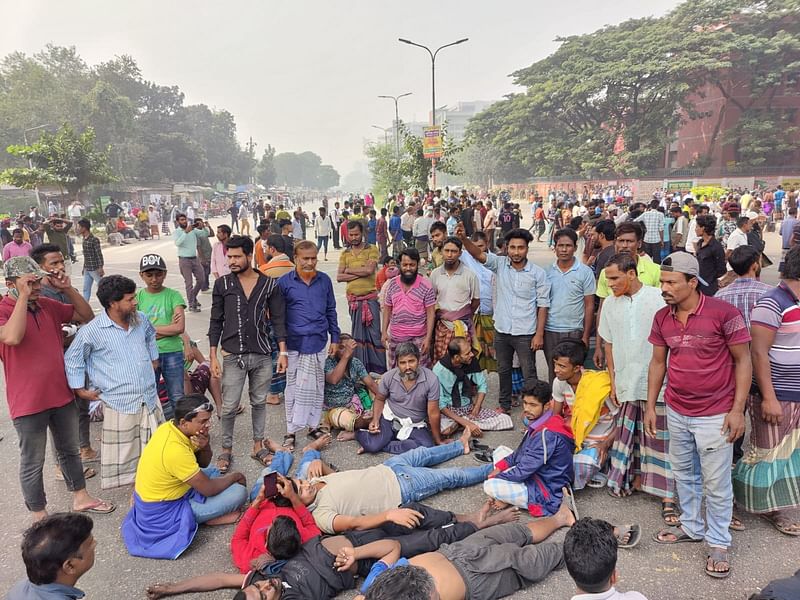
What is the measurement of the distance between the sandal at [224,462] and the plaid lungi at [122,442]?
25.2 inches

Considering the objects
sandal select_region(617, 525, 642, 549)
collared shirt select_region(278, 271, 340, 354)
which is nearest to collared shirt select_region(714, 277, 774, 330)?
sandal select_region(617, 525, 642, 549)

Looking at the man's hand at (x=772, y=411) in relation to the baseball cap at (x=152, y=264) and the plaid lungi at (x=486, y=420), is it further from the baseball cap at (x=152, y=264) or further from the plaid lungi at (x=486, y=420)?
the baseball cap at (x=152, y=264)

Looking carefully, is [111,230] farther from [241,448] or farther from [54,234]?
[241,448]

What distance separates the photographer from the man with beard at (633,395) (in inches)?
140

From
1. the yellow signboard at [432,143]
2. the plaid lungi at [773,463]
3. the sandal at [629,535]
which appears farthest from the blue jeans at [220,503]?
the yellow signboard at [432,143]

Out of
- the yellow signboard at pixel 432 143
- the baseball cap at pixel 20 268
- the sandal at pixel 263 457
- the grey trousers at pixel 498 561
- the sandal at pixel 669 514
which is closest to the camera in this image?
the grey trousers at pixel 498 561

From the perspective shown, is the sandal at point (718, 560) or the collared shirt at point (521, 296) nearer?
the sandal at point (718, 560)

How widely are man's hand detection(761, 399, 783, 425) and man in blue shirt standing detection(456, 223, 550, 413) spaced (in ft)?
6.21

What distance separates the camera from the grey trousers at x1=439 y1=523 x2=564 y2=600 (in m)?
2.79

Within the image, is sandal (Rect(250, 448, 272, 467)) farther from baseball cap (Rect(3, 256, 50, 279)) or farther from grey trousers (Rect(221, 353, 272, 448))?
baseball cap (Rect(3, 256, 50, 279))

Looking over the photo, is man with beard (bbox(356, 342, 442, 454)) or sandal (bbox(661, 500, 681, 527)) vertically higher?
man with beard (bbox(356, 342, 442, 454))

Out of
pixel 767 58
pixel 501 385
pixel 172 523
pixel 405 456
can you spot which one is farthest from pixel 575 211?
pixel 767 58

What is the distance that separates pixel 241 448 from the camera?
15.4ft

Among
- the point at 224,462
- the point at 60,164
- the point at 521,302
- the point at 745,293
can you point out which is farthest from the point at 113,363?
the point at 60,164
